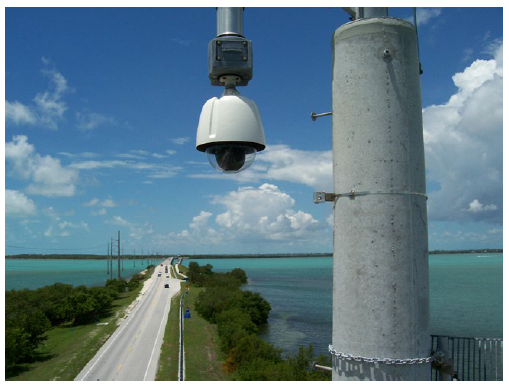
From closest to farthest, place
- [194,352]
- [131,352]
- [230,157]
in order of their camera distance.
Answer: [230,157], [131,352], [194,352]

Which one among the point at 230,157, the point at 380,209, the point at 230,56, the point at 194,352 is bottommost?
the point at 194,352

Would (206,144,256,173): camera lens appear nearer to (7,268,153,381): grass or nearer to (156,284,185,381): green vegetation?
(156,284,185,381): green vegetation

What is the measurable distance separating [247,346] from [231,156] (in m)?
28.0

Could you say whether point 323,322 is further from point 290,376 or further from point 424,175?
point 424,175

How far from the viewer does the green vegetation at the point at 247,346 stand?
25.6 metres

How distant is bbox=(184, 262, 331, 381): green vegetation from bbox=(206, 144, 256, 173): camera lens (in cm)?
622

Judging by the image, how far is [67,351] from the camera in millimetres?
35938

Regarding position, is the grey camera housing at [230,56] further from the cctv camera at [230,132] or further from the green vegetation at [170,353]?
the green vegetation at [170,353]

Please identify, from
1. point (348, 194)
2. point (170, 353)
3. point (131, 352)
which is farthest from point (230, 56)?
point (131, 352)

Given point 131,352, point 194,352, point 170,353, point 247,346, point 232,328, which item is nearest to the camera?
point 247,346

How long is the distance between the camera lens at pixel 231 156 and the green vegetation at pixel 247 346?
6224mm

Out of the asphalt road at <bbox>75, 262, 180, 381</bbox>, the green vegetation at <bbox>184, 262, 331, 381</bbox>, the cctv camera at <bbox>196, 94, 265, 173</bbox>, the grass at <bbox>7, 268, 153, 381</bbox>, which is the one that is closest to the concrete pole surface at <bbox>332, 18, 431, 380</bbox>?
the cctv camera at <bbox>196, 94, 265, 173</bbox>

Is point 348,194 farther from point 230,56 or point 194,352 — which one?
point 194,352

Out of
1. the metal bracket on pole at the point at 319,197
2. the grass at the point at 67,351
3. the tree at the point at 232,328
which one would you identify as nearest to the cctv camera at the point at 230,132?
the metal bracket on pole at the point at 319,197
